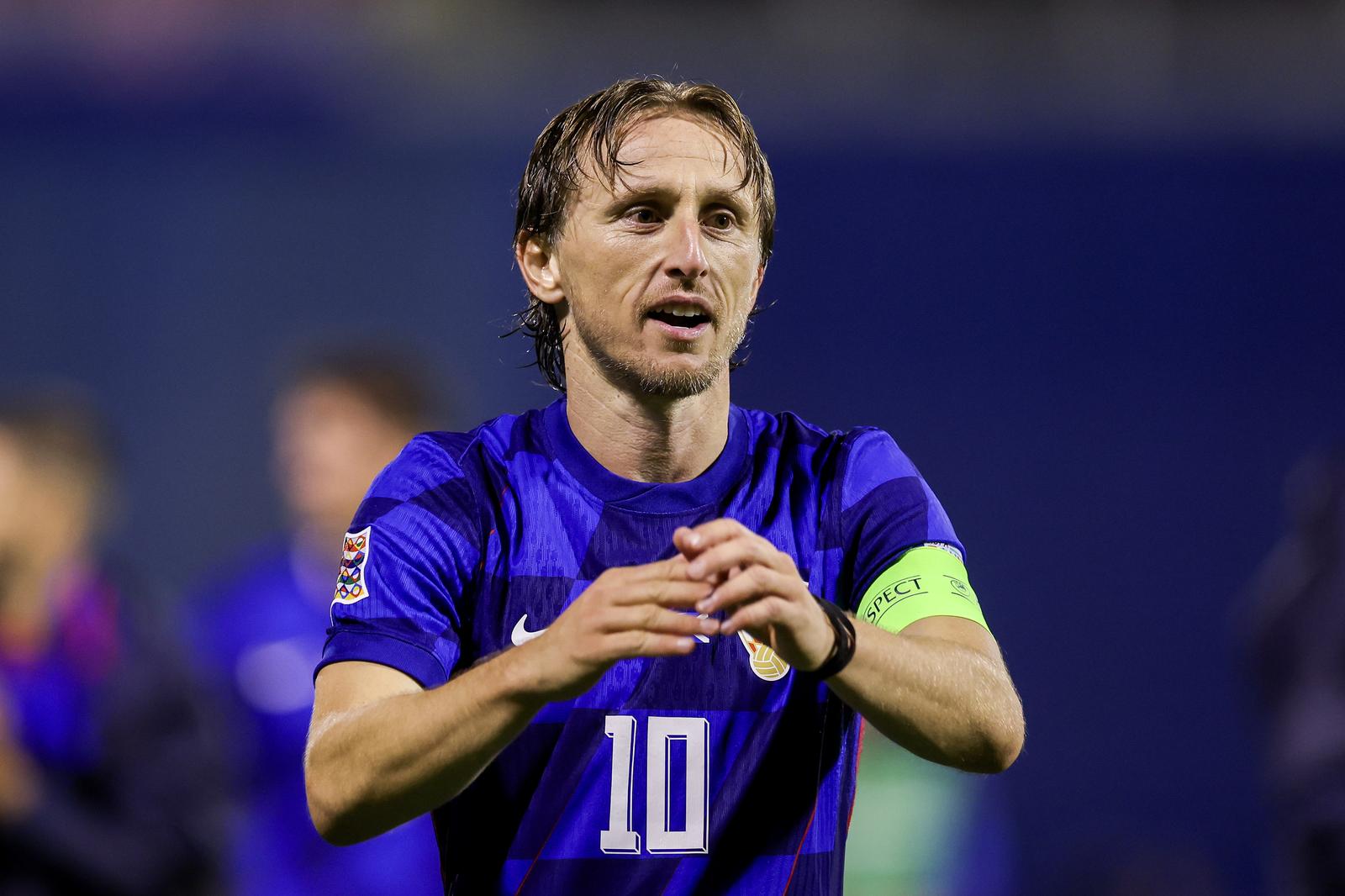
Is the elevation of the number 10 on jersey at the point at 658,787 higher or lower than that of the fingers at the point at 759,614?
lower

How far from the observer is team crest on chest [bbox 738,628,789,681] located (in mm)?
2676

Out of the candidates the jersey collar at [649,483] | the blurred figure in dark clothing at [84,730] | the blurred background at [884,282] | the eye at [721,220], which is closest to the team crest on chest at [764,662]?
the jersey collar at [649,483]

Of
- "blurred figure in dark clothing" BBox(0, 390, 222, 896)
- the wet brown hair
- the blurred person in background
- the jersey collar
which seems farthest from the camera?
the blurred person in background

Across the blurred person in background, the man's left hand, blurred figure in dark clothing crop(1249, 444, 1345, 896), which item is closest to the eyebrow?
the man's left hand

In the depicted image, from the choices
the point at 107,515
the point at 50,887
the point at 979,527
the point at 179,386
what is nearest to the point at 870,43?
the point at 979,527

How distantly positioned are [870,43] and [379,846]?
656 centimetres

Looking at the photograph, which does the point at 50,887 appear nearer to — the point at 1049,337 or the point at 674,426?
the point at 674,426

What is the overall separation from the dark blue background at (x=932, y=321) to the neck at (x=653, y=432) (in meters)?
6.69

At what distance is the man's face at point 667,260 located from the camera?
2.75m

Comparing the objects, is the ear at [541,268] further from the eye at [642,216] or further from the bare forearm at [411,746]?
the bare forearm at [411,746]

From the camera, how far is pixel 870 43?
33.6 feet

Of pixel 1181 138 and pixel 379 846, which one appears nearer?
pixel 379 846

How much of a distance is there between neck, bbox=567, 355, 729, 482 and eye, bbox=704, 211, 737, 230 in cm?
26

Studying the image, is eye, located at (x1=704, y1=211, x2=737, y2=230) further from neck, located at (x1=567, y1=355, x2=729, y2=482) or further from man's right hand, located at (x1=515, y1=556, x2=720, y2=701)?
man's right hand, located at (x1=515, y1=556, x2=720, y2=701)
